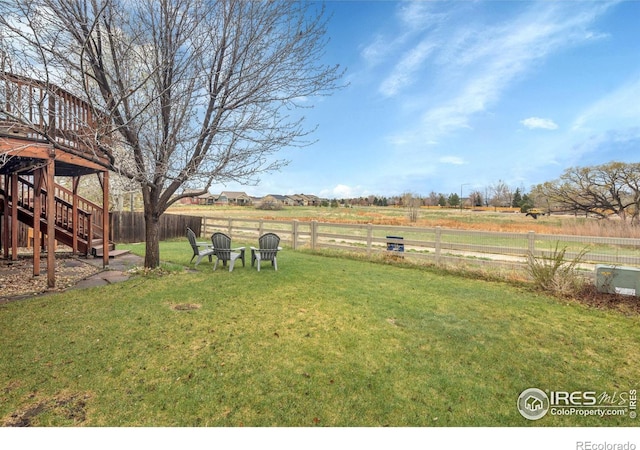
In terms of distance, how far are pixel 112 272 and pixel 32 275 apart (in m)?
1.33

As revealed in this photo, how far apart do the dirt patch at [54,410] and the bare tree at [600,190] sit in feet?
81.2

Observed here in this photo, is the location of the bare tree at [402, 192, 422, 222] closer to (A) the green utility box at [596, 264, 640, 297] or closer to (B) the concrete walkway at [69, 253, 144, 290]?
(A) the green utility box at [596, 264, 640, 297]

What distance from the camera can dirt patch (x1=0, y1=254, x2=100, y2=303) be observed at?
16.4 feet

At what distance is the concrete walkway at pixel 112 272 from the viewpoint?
565cm

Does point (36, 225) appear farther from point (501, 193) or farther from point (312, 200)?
point (312, 200)

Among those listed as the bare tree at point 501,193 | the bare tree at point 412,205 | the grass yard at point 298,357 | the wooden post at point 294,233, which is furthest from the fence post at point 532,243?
the bare tree at point 501,193

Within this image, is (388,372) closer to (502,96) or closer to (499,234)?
(499,234)

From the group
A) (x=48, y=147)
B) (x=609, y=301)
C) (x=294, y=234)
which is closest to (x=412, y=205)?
(x=294, y=234)

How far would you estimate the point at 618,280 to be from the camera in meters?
5.09

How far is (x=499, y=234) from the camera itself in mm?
6875

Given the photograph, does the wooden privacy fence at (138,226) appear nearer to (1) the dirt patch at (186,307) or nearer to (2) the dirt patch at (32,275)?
(2) the dirt patch at (32,275)

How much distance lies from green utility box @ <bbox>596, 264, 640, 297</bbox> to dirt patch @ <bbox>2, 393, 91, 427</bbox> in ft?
23.9
